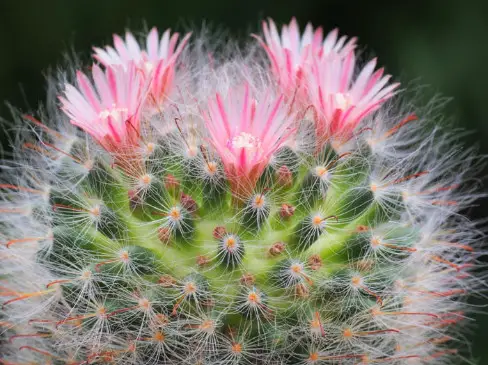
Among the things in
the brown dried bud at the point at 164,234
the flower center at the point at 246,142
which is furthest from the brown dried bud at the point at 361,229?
the brown dried bud at the point at 164,234

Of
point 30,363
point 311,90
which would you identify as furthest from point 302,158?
point 30,363

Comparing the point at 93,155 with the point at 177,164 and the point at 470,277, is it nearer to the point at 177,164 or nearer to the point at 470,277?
the point at 177,164

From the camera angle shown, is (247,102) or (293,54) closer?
(247,102)

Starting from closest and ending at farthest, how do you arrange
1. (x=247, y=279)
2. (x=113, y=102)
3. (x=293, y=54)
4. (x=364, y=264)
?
1. (x=247, y=279)
2. (x=364, y=264)
3. (x=113, y=102)
4. (x=293, y=54)

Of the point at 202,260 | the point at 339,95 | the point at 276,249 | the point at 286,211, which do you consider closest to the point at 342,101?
the point at 339,95

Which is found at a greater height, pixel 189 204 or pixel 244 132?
pixel 244 132

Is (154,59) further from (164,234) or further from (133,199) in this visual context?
(164,234)

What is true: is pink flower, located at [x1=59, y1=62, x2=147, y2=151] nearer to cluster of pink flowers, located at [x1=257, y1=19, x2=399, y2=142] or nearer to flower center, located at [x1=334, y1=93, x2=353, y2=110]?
cluster of pink flowers, located at [x1=257, y1=19, x2=399, y2=142]
